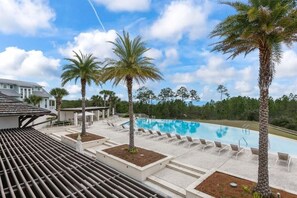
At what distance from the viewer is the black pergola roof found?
3.39 m

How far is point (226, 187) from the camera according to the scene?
322 inches

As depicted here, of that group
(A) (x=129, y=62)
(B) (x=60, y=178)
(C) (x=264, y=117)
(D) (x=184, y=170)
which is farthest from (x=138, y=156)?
(B) (x=60, y=178)

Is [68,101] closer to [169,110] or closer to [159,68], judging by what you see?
[169,110]

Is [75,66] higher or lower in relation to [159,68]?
higher

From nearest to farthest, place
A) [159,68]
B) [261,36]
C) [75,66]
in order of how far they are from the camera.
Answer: [261,36] → [159,68] → [75,66]

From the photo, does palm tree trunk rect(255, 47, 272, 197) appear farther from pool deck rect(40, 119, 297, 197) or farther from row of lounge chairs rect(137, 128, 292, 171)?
row of lounge chairs rect(137, 128, 292, 171)

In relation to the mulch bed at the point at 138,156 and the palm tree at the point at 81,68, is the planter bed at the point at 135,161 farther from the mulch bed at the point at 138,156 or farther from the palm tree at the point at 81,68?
the palm tree at the point at 81,68

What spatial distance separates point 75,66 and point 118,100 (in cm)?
2823

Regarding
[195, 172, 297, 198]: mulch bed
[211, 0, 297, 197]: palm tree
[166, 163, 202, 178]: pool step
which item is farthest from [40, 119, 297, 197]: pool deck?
[211, 0, 297, 197]: palm tree

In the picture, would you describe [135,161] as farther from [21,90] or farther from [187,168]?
[21,90]

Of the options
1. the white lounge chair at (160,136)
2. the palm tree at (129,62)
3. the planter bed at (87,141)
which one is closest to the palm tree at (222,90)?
the white lounge chair at (160,136)

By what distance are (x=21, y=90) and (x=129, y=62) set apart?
32189 mm

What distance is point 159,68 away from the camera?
14.0 m

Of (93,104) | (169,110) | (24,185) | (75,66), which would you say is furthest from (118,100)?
(24,185)
